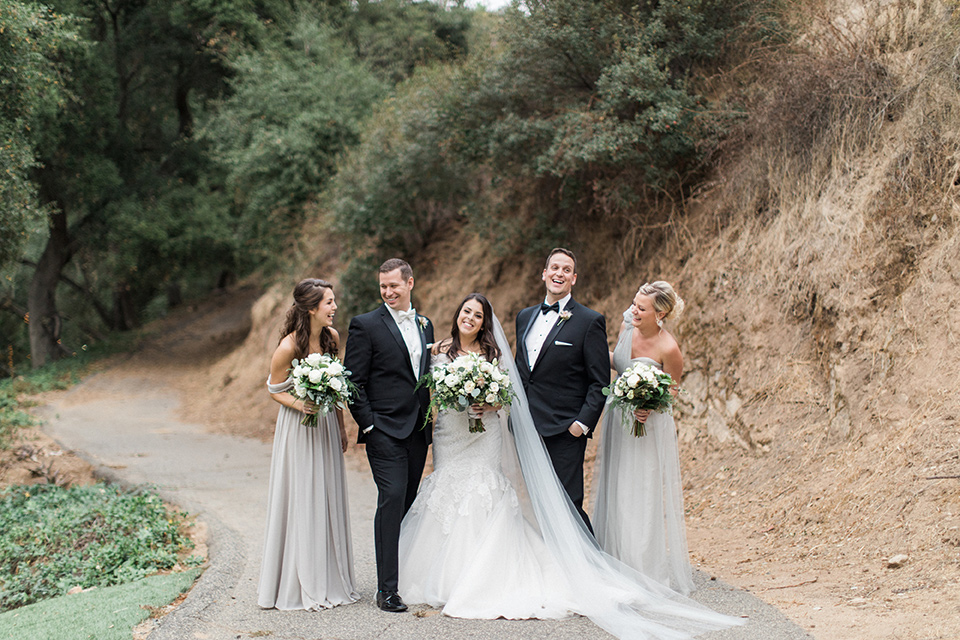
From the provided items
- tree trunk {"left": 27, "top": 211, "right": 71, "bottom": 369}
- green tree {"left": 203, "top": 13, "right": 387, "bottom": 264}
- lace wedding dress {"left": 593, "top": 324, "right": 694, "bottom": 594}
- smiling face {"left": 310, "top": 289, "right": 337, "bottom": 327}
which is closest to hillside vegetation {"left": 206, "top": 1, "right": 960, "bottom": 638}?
lace wedding dress {"left": 593, "top": 324, "right": 694, "bottom": 594}

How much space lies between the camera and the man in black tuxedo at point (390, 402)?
209 inches

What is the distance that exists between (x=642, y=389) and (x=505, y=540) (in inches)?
54.6

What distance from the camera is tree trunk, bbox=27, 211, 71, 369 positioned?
73.5 ft

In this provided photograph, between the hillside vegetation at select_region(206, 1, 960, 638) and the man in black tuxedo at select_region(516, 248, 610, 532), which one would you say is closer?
the man in black tuxedo at select_region(516, 248, 610, 532)

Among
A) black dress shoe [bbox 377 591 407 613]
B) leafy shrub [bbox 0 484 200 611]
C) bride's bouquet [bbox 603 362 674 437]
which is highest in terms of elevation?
bride's bouquet [bbox 603 362 674 437]

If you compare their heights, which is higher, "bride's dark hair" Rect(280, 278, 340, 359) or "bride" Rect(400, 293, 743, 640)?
"bride's dark hair" Rect(280, 278, 340, 359)

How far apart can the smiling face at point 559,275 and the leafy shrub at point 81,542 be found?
4255mm

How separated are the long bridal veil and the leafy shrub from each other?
141 inches

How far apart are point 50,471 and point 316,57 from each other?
41.1ft

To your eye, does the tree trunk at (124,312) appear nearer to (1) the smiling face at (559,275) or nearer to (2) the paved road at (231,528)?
(2) the paved road at (231,528)

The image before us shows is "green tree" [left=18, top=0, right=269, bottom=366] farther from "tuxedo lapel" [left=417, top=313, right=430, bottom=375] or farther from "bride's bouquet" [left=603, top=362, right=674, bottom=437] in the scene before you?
"bride's bouquet" [left=603, top=362, right=674, bottom=437]

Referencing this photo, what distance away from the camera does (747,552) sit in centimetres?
645

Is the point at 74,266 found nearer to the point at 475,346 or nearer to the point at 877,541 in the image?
the point at 475,346

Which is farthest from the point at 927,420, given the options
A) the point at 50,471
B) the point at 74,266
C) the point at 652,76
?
the point at 74,266
